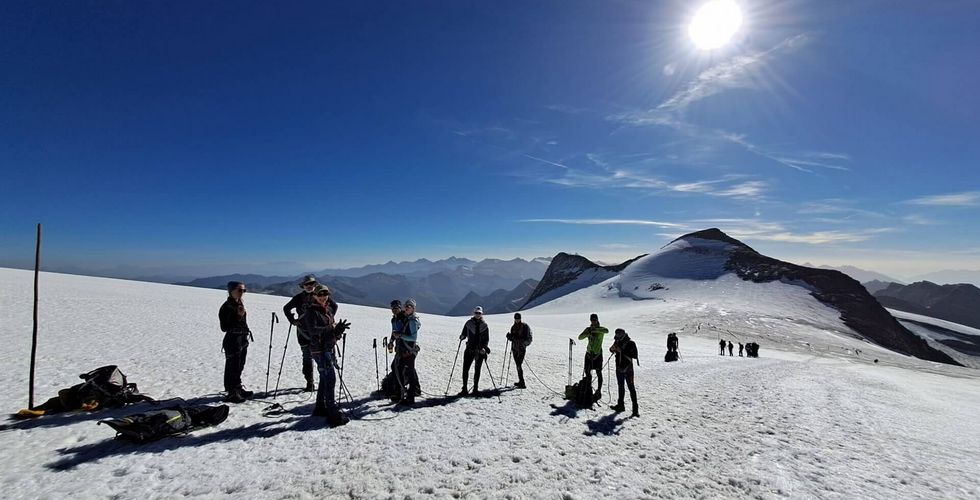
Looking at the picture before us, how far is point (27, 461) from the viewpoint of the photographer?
20.9 feet

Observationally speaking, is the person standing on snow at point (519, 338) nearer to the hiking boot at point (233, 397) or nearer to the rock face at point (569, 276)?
the hiking boot at point (233, 397)

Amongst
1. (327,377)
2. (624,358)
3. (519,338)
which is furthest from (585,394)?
(327,377)

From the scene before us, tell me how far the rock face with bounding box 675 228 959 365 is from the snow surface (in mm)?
65499

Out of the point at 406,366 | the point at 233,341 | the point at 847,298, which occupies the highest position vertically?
the point at 233,341

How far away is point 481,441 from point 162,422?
6.38m

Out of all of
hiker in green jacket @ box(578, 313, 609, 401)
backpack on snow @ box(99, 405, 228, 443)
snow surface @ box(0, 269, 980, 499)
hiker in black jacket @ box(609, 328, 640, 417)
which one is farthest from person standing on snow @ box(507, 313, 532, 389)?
backpack on snow @ box(99, 405, 228, 443)

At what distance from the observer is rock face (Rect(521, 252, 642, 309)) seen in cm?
11619

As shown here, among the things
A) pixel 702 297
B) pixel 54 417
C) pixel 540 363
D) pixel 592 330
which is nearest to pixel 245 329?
pixel 54 417

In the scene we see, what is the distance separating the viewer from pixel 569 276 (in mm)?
136625

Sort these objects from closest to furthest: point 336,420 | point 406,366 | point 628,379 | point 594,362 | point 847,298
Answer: point 336,420 < point 406,366 < point 628,379 < point 594,362 < point 847,298

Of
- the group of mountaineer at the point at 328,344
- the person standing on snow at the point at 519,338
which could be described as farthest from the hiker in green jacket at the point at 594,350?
the person standing on snow at the point at 519,338

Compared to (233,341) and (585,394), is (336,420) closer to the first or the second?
(233,341)

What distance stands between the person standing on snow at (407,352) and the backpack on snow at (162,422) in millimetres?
4325

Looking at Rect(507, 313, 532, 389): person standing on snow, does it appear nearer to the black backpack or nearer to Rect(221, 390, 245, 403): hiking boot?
the black backpack
